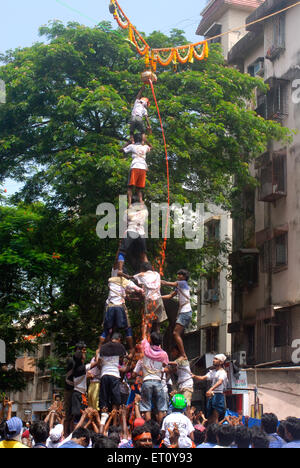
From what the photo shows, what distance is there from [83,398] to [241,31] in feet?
67.9

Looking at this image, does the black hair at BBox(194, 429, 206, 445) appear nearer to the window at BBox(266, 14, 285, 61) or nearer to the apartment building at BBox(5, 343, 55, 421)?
the window at BBox(266, 14, 285, 61)

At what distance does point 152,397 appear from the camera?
33.6ft

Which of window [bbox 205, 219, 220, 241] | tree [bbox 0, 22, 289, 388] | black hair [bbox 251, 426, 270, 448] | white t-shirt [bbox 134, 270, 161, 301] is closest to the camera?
black hair [bbox 251, 426, 270, 448]

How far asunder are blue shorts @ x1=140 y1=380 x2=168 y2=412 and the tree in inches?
301

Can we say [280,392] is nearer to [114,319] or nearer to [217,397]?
[217,397]

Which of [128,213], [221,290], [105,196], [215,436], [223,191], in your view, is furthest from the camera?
[221,290]

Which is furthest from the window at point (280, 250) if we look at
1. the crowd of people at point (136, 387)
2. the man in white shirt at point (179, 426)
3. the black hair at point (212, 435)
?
the black hair at point (212, 435)

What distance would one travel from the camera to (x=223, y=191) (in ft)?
68.8

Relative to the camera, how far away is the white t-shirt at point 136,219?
12500 mm

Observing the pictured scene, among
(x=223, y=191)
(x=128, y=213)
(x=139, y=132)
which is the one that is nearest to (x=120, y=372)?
(x=128, y=213)

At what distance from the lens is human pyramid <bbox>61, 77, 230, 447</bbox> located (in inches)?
406

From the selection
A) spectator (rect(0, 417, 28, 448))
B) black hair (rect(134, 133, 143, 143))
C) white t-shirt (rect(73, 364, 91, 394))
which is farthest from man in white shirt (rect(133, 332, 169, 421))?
black hair (rect(134, 133, 143, 143))

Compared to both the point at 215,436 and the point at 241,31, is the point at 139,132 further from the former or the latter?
the point at 241,31

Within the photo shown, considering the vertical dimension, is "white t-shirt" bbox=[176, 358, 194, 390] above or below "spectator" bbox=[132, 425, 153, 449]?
above
